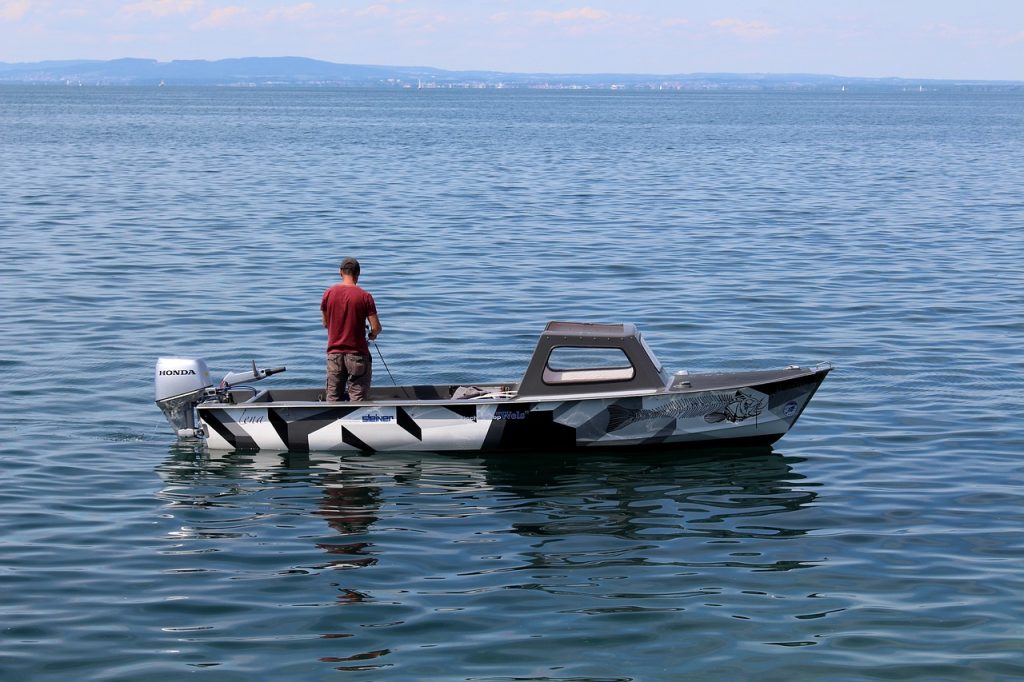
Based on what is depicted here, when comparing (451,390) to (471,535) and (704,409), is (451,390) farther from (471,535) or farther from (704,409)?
(471,535)

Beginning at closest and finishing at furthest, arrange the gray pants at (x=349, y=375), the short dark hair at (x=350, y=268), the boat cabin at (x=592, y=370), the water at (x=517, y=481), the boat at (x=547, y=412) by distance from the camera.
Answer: the water at (x=517, y=481)
the boat cabin at (x=592, y=370)
the boat at (x=547, y=412)
the short dark hair at (x=350, y=268)
the gray pants at (x=349, y=375)

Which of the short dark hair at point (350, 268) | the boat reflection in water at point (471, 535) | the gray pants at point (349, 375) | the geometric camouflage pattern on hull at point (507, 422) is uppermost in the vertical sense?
the short dark hair at point (350, 268)

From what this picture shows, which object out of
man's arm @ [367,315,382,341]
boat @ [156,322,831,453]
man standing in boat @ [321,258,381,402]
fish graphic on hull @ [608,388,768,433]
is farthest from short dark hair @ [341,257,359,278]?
fish graphic on hull @ [608,388,768,433]

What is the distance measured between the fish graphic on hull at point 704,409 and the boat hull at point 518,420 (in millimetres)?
12

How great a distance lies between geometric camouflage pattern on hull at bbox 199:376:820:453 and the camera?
616 inches

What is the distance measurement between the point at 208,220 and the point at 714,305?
20.6 m

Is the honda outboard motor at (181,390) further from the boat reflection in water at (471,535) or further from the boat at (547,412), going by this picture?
the boat reflection in water at (471,535)

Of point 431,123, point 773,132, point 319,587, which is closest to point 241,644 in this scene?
point 319,587

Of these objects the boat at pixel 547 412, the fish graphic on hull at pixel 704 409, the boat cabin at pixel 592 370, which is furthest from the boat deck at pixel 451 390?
the boat cabin at pixel 592 370

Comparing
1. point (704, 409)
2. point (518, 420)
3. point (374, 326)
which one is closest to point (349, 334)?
point (374, 326)

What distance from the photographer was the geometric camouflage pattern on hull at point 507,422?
1564 cm

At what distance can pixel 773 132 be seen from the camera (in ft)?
366

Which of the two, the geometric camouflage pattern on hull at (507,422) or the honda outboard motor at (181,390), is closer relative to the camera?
the geometric camouflage pattern on hull at (507,422)

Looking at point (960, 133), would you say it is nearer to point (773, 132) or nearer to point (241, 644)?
point (773, 132)
